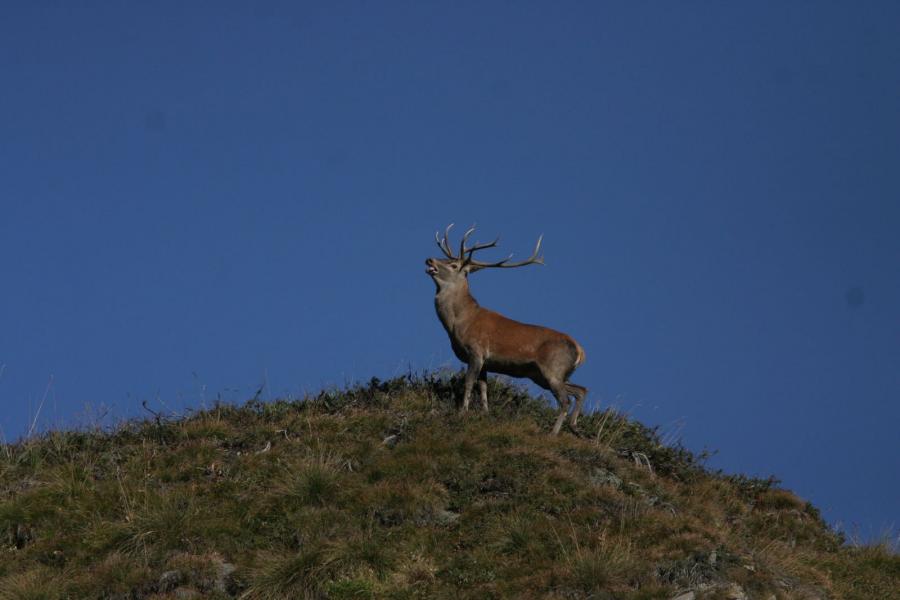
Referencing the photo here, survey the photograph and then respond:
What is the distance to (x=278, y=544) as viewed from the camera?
13555 mm

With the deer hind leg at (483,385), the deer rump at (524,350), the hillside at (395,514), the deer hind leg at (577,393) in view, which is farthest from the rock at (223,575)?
the deer hind leg at (577,393)

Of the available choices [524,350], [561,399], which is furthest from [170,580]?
[561,399]

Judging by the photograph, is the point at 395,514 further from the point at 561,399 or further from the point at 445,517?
the point at 561,399

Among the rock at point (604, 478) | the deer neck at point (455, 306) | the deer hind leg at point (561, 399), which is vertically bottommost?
the rock at point (604, 478)

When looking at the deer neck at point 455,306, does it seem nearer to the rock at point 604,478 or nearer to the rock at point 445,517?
the rock at point 604,478

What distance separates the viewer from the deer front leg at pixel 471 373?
17172mm

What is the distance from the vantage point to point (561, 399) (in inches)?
661

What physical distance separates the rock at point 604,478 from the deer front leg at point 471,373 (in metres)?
2.53

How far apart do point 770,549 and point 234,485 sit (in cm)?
769

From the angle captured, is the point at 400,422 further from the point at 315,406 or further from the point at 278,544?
the point at 278,544

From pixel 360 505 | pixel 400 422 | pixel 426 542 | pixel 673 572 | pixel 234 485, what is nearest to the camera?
pixel 673 572

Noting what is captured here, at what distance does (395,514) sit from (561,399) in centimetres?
387

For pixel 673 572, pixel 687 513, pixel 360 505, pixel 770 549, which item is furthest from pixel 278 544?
pixel 770 549

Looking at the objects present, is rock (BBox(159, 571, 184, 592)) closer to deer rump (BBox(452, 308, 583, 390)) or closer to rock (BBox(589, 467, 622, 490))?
rock (BBox(589, 467, 622, 490))
